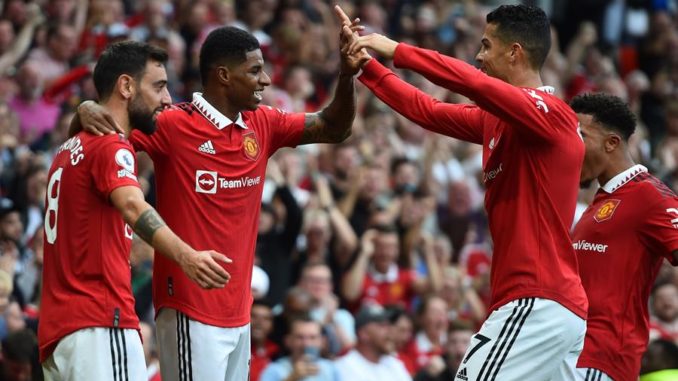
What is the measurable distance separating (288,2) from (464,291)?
551 centimetres

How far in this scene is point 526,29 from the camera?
7629mm

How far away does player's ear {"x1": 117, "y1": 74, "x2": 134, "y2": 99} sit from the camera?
7688mm

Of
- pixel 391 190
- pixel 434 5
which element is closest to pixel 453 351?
pixel 391 190

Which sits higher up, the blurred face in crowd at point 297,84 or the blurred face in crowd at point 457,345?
the blurred face in crowd at point 297,84

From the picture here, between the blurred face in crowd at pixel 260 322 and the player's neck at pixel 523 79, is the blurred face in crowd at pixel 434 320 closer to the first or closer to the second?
the blurred face in crowd at pixel 260 322

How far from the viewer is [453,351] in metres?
12.6

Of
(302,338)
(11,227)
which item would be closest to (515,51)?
(302,338)

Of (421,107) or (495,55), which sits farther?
(421,107)

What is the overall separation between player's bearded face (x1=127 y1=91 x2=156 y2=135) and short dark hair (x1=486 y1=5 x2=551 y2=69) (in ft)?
6.42

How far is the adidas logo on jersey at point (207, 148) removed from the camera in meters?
8.01

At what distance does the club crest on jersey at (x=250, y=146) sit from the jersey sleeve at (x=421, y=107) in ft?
2.40

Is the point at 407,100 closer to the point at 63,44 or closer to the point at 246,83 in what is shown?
the point at 246,83

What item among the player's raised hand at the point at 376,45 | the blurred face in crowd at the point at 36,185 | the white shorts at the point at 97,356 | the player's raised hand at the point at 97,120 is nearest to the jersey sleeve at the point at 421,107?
the player's raised hand at the point at 376,45

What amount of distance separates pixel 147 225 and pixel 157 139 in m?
1.09
